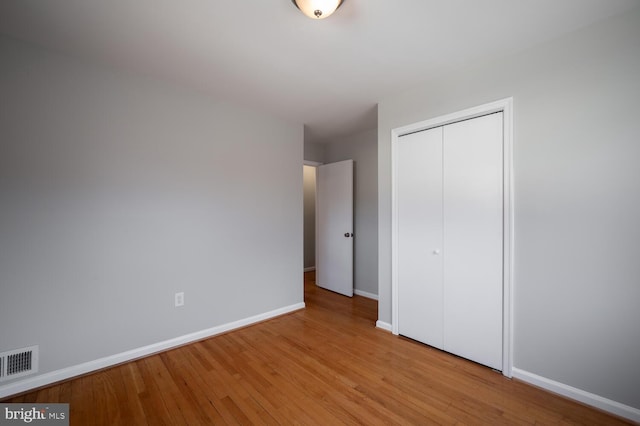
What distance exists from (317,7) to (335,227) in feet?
9.92

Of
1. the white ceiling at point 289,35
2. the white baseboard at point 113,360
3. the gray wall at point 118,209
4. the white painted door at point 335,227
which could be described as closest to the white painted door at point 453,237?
the white ceiling at point 289,35

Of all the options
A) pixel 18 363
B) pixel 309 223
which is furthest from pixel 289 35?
pixel 309 223

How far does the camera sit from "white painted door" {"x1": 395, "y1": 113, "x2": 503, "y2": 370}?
210 centimetres

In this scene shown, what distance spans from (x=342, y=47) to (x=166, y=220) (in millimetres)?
2146

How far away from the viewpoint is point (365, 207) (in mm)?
3994

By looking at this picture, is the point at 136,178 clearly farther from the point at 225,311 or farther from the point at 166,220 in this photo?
the point at 225,311

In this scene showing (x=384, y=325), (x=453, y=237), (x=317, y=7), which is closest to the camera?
(x=317, y=7)

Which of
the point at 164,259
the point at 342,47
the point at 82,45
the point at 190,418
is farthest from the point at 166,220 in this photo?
the point at 342,47

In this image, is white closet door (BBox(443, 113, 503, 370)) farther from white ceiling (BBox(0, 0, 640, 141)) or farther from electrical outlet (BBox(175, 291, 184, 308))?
electrical outlet (BBox(175, 291, 184, 308))

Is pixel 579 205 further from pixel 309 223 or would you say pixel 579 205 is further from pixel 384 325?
pixel 309 223

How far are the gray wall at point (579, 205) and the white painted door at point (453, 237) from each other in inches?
6.4

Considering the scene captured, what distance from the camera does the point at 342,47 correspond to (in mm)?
1918

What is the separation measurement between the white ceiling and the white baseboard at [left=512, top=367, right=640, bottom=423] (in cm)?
246

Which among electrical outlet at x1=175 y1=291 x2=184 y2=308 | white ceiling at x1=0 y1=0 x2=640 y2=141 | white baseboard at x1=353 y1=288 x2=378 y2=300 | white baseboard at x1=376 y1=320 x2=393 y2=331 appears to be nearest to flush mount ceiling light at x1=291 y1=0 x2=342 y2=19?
white ceiling at x1=0 y1=0 x2=640 y2=141
